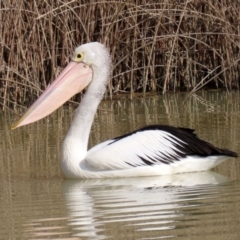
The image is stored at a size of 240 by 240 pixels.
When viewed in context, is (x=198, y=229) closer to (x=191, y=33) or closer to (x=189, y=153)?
(x=189, y=153)

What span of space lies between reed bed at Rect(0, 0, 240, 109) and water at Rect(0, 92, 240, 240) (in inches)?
75.3

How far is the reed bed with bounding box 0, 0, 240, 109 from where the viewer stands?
11648 millimetres

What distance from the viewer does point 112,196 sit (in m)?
6.02

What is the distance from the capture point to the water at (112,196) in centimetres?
484

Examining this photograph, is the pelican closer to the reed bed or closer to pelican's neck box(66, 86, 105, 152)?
pelican's neck box(66, 86, 105, 152)

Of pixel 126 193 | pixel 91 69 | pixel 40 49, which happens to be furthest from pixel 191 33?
pixel 126 193

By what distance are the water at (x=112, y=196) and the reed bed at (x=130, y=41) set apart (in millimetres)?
1912

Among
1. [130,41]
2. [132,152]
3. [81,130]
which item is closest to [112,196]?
[132,152]

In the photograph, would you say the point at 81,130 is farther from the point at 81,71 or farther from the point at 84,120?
the point at 81,71

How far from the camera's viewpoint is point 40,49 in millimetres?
11812

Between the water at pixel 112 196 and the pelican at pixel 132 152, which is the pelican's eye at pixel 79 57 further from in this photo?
the water at pixel 112 196

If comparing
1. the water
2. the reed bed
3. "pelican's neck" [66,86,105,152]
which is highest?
the reed bed

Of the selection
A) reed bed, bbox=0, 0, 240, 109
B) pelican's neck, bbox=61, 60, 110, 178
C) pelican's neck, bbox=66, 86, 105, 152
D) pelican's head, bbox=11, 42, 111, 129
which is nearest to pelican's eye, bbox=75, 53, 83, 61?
pelican's head, bbox=11, 42, 111, 129

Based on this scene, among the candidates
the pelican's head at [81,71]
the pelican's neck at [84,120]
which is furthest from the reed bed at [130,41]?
the pelican's neck at [84,120]
